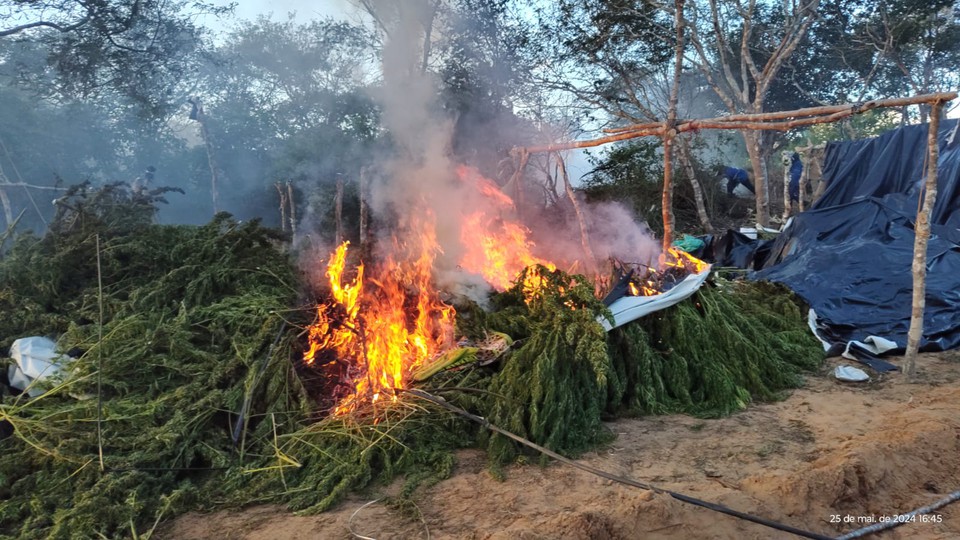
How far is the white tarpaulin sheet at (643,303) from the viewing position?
457 cm

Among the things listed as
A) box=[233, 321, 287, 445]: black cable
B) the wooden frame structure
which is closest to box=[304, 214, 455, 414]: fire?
box=[233, 321, 287, 445]: black cable

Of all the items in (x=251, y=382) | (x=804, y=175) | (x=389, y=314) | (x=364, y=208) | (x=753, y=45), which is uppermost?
(x=753, y=45)

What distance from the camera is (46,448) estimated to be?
135 inches

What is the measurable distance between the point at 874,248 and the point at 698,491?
5.63 metres

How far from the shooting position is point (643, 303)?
469 centimetres

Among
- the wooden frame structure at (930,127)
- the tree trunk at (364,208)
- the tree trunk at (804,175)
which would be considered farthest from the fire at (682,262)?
the tree trunk at (804,175)

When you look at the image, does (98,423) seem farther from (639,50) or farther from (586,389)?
(639,50)

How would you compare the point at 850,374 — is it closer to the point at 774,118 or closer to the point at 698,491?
the point at 774,118

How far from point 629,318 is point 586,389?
2.96 feet

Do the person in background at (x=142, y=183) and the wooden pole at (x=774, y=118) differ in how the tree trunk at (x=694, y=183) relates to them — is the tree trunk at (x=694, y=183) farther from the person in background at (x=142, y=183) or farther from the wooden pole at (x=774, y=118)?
the person in background at (x=142, y=183)


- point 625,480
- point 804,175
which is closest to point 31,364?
point 625,480

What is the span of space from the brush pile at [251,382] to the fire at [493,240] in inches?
50.1

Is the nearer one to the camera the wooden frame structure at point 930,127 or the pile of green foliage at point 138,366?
the pile of green foliage at point 138,366

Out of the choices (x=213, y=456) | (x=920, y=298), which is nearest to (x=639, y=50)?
(x=920, y=298)
